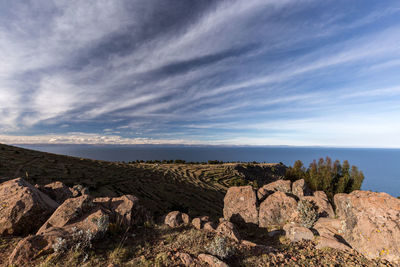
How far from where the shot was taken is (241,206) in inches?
407

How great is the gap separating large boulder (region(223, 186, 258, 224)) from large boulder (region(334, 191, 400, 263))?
4.28 m

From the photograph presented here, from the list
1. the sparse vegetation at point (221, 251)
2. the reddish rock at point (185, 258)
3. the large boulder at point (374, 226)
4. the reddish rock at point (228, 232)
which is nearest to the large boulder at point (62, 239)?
the reddish rock at point (185, 258)

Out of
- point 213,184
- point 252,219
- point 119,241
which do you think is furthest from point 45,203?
point 213,184

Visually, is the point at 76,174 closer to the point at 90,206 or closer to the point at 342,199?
the point at 90,206

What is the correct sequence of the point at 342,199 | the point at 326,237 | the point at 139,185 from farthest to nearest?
the point at 139,185, the point at 342,199, the point at 326,237

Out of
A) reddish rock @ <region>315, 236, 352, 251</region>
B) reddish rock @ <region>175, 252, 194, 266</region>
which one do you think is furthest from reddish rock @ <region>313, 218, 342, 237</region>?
reddish rock @ <region>175, 252, 194, 266</region>

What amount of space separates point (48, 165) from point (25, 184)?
17.5 m

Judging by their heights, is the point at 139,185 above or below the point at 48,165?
below

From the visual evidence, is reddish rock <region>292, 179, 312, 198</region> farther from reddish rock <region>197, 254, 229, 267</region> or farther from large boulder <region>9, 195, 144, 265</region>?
large boulder <region>9, 195, 144, 265</region>

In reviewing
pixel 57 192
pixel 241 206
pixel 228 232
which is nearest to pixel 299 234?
pixel 228 232

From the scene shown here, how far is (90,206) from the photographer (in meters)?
7.02

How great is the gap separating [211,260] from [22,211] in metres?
7.58

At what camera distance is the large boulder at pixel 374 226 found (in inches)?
212

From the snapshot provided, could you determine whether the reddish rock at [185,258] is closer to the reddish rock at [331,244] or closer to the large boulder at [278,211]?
the reddish rock at [331,244]
